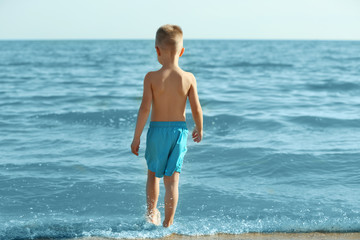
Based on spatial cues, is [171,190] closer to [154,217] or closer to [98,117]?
[154,217]

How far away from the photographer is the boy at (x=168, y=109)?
3.05 meters

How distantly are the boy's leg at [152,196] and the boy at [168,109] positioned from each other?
0.09m

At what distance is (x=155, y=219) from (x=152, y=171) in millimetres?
491

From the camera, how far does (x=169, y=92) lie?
3.09 meters

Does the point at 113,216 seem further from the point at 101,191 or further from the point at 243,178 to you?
the point at 243,178

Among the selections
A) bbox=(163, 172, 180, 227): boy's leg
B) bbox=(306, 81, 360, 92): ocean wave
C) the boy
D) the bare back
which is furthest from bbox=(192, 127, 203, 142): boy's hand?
bbox=(306, 81, 360, 92): ocean wave

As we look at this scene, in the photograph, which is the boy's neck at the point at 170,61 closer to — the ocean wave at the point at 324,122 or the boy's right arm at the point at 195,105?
the boy's right arm at the point at 195,105

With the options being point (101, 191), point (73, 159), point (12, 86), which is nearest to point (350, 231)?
point (101, 191)

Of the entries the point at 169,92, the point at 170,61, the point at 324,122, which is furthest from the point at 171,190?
the point at 324,122

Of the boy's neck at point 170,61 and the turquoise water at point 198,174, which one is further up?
the boy's neck at point 170,61

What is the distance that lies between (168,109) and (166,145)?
277 mm
